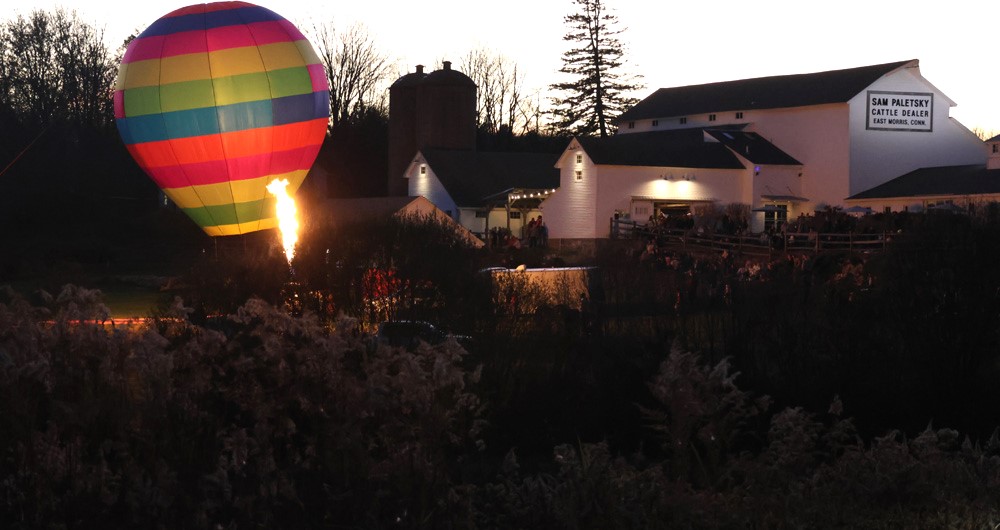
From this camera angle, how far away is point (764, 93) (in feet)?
251

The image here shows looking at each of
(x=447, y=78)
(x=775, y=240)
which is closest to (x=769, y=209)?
(x=775, y=240)

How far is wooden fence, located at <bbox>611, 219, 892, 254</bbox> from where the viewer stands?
42125mm

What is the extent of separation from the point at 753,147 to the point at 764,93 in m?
6.76

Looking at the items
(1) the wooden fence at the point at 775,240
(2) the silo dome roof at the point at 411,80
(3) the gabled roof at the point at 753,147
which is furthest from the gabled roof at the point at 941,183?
(2) the silo dome roof at the point at 411,80

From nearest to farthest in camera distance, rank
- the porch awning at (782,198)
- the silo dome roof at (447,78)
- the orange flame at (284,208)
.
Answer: the orange flame at (284,208) → the porch awning at (782,198) → the silo dome roof at (447,78)

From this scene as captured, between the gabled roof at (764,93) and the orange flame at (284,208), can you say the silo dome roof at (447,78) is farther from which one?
the orange flame at (284,208)

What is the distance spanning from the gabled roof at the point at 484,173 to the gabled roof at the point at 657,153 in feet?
25.6

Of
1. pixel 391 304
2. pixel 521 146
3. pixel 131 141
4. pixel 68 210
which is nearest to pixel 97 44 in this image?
pixel 68 210

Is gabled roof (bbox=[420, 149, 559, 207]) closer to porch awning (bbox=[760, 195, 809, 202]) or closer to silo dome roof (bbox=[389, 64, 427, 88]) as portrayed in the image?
silo dome roof (bbox=[389, 64, 427, 88])

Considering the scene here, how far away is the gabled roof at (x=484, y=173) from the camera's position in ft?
243

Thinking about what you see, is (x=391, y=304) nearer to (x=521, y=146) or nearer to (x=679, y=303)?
(x=679, y=303)

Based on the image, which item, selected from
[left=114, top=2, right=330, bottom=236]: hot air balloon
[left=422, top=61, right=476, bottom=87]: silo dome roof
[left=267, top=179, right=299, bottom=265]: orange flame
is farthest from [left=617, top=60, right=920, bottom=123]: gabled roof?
[left=114, top=2, right=330, bottom=236]: hot air balloon

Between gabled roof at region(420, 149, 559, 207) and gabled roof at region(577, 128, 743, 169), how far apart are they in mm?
7790

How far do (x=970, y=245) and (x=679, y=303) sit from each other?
209 inches
